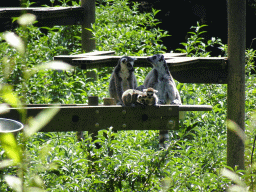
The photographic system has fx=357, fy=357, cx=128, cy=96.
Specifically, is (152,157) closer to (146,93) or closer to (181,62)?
(146,93)

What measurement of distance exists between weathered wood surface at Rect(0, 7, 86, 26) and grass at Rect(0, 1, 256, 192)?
50 centimetres

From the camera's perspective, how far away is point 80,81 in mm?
5535

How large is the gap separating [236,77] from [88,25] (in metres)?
3.59

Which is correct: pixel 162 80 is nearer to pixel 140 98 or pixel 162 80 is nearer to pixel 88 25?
pixel 140 98

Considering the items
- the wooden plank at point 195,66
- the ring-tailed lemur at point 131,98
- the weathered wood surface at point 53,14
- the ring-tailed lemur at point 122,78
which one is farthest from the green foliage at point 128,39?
the ring-tailed lemur at point 131,98

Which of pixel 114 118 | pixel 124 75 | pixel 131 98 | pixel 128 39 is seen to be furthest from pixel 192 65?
pixel 128 39

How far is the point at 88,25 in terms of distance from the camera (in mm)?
6422

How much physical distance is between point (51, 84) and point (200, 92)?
233cm

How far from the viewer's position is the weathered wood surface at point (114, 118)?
2.32 meters

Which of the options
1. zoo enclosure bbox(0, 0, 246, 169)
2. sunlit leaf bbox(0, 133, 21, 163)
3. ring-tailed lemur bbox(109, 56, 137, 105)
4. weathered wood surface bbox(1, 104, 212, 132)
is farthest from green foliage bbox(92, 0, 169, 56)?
sunlit leaf bbox(0, 133, 21, 163)

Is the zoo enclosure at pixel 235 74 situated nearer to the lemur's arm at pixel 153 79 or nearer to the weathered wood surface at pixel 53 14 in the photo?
the lemur's arm at pixel 153 79

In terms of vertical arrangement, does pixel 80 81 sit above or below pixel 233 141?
above

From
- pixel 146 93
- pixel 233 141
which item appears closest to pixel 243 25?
pixel 233 141

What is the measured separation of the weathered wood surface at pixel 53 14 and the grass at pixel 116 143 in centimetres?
50
